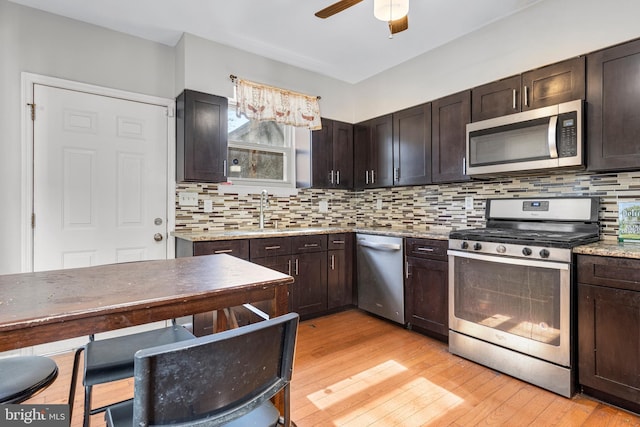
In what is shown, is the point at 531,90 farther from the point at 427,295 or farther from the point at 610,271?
the point at 427,295

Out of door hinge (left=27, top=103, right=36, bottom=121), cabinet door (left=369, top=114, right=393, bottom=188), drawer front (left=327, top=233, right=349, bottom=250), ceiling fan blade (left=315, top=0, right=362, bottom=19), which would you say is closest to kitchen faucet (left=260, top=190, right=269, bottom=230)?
drawer front (left=327, top=233, right=349, bottom=250)

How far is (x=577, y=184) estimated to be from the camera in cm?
242

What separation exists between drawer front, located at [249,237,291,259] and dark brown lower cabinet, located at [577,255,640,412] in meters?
Answer: 2.13

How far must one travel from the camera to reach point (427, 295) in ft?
9.10

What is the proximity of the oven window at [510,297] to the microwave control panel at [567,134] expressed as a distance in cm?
82

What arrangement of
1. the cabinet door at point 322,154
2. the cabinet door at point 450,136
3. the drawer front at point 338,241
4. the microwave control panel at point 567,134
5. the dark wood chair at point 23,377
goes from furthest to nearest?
the cabinet door at point 322,154, the drawer front at point 338,241, the cabinet door at point 450,136, the microwave control panel at point 567,134, the dark wood chair at point 23,377

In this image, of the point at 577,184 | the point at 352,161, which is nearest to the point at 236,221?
the point at 352,161

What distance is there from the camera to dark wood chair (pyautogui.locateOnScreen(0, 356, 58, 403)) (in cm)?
103

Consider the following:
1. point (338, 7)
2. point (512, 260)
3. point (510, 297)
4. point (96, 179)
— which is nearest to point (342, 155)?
point (338, 7)

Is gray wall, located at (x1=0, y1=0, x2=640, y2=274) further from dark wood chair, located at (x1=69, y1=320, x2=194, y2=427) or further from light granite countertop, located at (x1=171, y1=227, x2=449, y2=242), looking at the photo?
dark wood chair, located at (x1=69, y1=320, x2=194, y2=427)

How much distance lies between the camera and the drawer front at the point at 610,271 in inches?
68.2

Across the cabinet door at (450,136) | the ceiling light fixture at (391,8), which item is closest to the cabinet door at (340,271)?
the cabinet door at (450,136)

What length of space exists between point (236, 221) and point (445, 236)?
1.99 metres

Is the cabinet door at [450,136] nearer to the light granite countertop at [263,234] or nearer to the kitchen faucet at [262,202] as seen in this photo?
the light granite countertop at [263,234]
